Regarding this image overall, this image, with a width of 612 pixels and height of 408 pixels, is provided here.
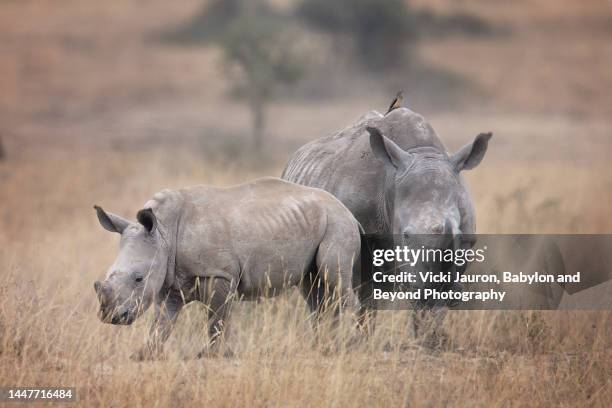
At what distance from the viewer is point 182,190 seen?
697 centimetres

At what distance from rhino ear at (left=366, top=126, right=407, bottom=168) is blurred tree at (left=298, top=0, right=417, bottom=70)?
112 feet

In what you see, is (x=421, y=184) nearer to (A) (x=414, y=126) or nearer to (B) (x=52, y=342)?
(A) (x=414, y=126)

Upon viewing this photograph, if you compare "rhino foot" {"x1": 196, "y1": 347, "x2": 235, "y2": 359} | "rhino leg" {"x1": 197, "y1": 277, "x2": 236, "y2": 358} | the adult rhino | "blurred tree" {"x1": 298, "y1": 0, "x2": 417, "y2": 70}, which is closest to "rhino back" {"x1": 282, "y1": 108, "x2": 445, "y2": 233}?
the adult rhino

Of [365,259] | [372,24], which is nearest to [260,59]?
[372,24]

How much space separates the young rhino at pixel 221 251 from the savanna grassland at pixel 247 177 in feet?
1.10

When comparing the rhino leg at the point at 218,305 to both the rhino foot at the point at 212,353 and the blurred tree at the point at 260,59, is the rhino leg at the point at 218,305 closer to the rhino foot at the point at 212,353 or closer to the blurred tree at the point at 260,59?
the rhino foot at the point at 212,353

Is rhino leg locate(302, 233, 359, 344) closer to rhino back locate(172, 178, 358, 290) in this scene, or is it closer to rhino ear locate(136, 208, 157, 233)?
rhino back locate(172, 178, 358, 290)

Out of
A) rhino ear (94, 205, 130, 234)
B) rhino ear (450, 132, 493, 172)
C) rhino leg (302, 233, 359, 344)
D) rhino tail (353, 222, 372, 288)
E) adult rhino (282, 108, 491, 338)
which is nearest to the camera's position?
rhino ear (94, 205, 130, 234)

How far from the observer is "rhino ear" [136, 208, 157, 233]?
645cm

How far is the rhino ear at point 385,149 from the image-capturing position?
7352 millimetres

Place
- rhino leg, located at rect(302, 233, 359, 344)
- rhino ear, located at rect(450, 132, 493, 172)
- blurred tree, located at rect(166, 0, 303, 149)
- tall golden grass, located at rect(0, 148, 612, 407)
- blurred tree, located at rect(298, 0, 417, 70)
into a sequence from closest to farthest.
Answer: tall golden grass, located at rect(0, 148, 612, 407) < rhino leg, located at rect(302, 233, 359, 344) < rhino ear, located at rect(450, 132, 493, 172) < blurred tree, located at rect(166, 0, 303, 149) < blurred tree, located at rect(298, 0, 417, 70)

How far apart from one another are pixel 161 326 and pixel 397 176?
6.69ft

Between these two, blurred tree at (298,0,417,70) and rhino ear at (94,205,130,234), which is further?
blurred tree at (298,0,417,70)

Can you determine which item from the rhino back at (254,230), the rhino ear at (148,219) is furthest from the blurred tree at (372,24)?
the rhino ear at (148,219)
